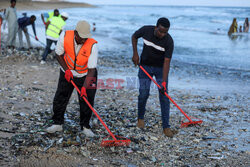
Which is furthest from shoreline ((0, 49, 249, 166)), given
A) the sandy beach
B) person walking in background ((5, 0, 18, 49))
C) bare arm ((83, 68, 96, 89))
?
person walking in background ((5, 0, 18, 49))

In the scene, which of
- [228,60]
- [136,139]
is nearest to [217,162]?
[136,139]

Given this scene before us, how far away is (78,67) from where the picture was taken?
4.23m

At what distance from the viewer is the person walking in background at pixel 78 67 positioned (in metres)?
4.02

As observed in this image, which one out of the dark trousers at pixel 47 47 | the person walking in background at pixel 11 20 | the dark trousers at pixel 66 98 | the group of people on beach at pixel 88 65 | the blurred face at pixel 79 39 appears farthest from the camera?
the person walking in background at pixel 11 20

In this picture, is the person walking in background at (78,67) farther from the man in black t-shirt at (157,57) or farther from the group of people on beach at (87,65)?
the man in black t-shirt at (157,57)

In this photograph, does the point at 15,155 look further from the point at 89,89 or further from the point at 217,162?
the point at 217,162

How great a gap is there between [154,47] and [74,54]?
54.8 inches

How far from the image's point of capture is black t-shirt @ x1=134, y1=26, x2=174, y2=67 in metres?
4.63

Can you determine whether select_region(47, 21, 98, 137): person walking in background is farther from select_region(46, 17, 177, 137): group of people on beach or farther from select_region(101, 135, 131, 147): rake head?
select_region(101, 135, 131, 147): rake head

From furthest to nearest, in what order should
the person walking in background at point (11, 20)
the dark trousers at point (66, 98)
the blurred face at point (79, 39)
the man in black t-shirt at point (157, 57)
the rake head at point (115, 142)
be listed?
the person walking in background at point (11, 20), the man in black t-shirt at point (157, 57), the dark trousers at point (66, 98), the rake head at point (115, 142), the blurred face at point (79, 39)

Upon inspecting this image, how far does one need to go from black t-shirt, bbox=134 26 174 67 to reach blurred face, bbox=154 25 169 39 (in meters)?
0.11

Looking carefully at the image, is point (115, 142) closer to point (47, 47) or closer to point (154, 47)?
point (154, 47)

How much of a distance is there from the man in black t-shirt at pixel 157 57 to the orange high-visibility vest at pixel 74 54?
108 centimetres

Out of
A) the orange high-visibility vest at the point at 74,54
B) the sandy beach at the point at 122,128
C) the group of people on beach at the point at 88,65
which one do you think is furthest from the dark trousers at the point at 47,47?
the orange high-visibility vest at the point at 74,54
